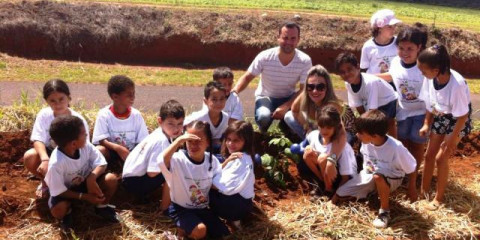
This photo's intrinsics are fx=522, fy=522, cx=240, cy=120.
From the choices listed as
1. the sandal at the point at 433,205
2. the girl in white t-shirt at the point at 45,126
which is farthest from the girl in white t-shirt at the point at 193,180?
the sandal at the point at 433,205

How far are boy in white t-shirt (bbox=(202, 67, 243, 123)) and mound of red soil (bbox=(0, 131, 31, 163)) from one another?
7.85 feet

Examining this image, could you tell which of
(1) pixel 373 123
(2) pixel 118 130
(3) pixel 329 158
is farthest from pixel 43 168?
(1) pixel 373 123

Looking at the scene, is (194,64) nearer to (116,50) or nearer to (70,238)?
(116,50)

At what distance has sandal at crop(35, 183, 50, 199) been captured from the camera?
516cm

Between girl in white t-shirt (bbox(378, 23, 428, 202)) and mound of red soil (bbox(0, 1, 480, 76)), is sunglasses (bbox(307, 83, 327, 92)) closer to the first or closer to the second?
girl in white t-shirt (bbox(378, 23, 428, 202))

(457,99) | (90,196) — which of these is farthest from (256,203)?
(457,99)

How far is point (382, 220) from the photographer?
Answer: 512 cm

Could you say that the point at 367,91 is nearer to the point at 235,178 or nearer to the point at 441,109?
the point at 441,109

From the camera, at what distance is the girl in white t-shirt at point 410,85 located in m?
5.79

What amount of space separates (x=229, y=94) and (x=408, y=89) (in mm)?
2058

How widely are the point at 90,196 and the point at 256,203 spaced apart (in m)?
1.75

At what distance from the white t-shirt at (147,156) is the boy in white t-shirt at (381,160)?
191 centimetres

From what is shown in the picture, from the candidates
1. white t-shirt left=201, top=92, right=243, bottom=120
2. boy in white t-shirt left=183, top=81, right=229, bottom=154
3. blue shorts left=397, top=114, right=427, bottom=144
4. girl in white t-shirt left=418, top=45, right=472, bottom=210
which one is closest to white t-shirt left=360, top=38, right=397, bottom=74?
blue shorts left=397, top=114, right=427, bottom=144

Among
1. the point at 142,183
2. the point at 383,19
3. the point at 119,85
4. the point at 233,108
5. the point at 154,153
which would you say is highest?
the point at 383,19
